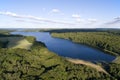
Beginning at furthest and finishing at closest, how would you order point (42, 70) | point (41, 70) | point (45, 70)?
point (45, 70) → point (42, 70) → point (41, 70)

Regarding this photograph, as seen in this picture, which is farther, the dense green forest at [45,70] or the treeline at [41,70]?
the dense green forest at [45,70]

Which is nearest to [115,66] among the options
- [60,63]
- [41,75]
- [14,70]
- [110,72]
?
[110,72]

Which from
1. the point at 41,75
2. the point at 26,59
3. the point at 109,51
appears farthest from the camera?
the point at 109,51

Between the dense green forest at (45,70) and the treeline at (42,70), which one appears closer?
the treeline at (42,70)

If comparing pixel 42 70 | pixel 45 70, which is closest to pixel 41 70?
pixel 42 70

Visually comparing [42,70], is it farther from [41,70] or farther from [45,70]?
[45,70]

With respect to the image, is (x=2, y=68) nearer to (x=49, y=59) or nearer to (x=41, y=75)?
(x=41, y=75)

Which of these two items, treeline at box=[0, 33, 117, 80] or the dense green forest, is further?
the dense green forest

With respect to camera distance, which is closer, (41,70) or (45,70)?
(41,70)

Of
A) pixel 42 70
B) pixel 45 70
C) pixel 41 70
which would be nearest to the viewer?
pixel 41 70

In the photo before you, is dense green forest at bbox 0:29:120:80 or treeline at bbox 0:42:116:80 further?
dense green forest at bbox 0:29:120:80

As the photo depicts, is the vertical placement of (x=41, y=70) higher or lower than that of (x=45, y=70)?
higher
